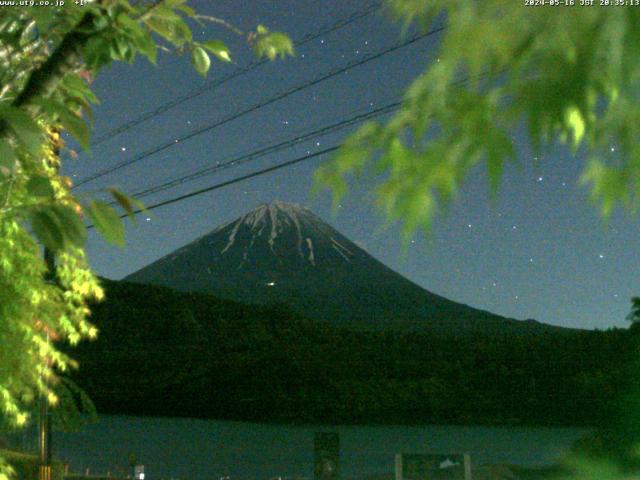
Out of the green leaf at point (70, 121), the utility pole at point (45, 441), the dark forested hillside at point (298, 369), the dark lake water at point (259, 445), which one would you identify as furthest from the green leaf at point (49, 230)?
the dark forested hillside at point (298, 369)

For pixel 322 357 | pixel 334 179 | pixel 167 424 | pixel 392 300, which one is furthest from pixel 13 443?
pixel 392 300

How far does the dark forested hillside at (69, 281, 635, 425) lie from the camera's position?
37000 mm

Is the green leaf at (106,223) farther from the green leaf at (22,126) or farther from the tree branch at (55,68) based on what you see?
the tree branch at (55,68)

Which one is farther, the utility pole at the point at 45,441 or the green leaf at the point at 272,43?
the utility pole at the point at 45,441

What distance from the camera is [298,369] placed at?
4222 cm

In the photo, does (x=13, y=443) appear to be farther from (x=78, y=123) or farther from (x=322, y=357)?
(x=322, y=357)

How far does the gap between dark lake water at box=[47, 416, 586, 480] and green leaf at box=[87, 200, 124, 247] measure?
878 inches

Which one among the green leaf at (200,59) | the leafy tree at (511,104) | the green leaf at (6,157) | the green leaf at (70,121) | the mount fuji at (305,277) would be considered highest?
the mount fuji at (305,277)

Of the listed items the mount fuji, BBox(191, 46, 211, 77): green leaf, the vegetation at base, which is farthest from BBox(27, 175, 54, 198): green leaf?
the mount fuji

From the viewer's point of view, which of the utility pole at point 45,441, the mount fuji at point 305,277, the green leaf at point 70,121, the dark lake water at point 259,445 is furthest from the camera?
the mount fuji at point 305,277

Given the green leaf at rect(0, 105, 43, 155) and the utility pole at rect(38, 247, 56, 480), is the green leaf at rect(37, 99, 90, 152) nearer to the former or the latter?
the green leaf at rect(0, 105, 43, 155)

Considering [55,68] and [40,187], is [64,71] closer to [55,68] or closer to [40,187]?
[55,68]

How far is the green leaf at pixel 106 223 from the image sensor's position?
4.83 feet

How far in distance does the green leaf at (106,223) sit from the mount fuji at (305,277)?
5463 centimetres
